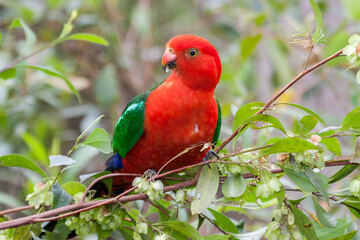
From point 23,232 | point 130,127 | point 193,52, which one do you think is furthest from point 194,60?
point 23,232

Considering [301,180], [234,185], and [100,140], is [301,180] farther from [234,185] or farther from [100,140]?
[100,140]

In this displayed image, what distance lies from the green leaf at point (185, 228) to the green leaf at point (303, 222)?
0.89ft

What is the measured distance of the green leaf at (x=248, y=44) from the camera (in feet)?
9.44

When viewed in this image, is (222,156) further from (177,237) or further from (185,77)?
(185,77)

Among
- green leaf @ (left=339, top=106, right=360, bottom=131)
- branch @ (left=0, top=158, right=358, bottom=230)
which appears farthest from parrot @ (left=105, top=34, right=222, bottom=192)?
green leaf @ (left=339, top=106, right=360, bottom=131)

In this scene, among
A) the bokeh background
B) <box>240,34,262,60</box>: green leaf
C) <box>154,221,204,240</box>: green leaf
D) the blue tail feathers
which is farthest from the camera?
the bokeh background

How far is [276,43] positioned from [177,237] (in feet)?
7.06

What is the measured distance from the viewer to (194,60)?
178 centimetres

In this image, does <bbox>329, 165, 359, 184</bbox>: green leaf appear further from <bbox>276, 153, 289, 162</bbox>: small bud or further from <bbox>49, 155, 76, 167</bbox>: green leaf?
<bbox>49, 155, 76, 167</bbox>: green leaf

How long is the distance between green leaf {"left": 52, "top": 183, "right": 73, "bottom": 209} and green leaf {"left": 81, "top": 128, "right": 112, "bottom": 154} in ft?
0.62

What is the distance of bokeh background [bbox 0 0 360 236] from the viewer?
119 inches

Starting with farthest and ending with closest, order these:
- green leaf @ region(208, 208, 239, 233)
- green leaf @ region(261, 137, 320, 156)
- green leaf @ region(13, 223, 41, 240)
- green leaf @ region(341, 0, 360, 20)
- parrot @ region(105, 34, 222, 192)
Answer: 1. green leaf @ region(341, 0, 360, 20)
2. parrot @ region(105, 34, 222, 192)
3. green leaf @ region(208, 208, 239, 233)
4. green leaf @ region(13, 223, 41, 240)
5. green leaf @ region(261, 137, 320, 156)

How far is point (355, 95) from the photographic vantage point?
2600mm

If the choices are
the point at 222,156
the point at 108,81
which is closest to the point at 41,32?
the point at 108,81
